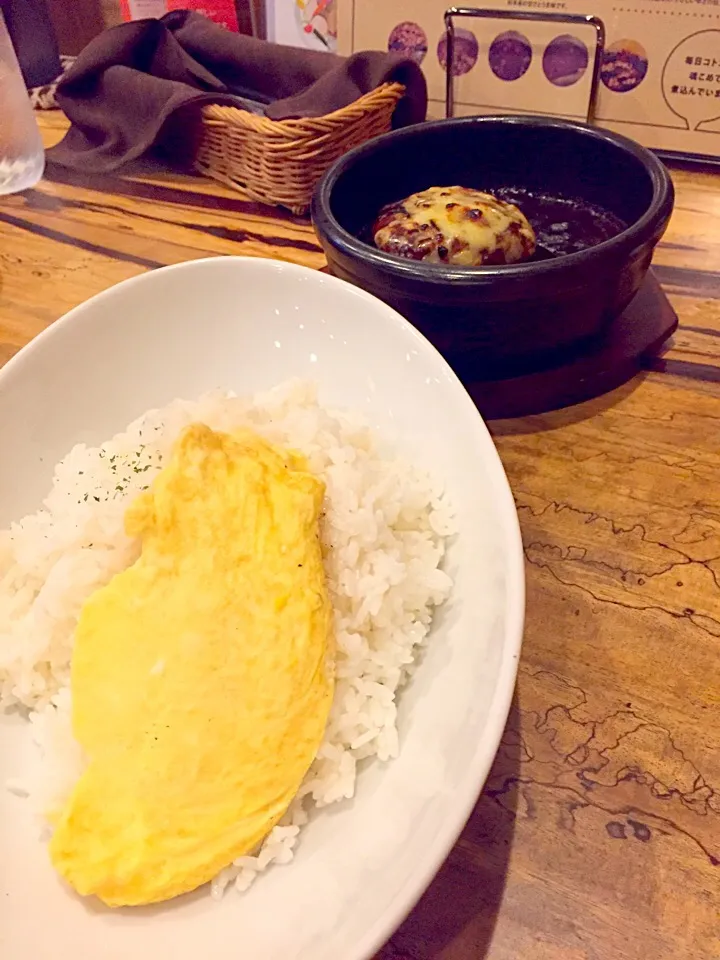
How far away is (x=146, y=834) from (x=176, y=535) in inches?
13.7

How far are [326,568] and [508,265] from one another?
627 mm

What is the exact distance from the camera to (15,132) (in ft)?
8.19

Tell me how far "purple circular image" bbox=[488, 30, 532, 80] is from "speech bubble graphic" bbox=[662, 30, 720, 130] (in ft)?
1.36

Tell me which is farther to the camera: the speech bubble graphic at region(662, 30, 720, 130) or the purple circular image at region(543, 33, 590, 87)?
the purple circular image at region(543, 33, 590, 87)

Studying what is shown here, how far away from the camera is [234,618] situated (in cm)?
90

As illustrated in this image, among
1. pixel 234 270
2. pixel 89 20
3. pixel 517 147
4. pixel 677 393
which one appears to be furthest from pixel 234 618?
pixel 89 20

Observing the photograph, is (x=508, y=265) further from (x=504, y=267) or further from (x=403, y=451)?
(x=403, y=451)

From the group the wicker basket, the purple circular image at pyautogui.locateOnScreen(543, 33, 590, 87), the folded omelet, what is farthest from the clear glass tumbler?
the folded omelet

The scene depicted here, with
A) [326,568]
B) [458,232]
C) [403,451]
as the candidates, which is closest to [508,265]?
[458,232]

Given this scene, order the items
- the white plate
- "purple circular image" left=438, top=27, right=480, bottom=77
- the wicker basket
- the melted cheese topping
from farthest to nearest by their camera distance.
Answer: "purple circular image" left=438, top=27, right=480, bottom=77
the wicker basket
the melted cheese topping
the white plate

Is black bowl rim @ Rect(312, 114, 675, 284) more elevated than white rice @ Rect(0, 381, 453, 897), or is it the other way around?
black bowl rim @ Rect(312, 114, 675, 284)

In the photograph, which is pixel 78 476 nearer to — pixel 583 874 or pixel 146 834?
pixel 146 834

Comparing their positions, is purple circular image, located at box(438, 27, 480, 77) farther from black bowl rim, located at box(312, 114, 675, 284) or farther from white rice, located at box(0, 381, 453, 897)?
white rice, located at box(0, 381, 453, 897)

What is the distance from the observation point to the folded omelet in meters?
0.79
